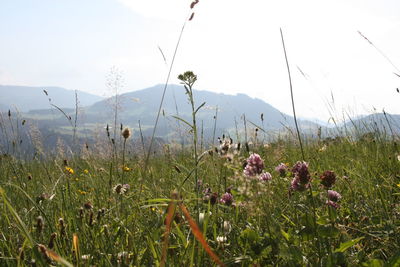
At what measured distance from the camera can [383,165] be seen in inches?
113

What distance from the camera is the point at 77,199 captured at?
9.02 feet

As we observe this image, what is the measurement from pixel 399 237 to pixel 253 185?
87cm

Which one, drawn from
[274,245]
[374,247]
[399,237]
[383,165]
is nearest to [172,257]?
[274,245]

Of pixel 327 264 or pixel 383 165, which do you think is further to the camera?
pixel 383 165

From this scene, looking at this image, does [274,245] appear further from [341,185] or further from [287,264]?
[341,185]

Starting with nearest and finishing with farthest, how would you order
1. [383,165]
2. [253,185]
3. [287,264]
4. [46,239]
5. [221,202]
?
[253,185] → [287,264] → [46,239] → [221,202] → [383,165]

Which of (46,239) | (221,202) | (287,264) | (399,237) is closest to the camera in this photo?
(287,264)

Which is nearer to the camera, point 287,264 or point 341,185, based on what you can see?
point 287,264

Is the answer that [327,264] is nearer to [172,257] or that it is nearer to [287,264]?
[287,264]

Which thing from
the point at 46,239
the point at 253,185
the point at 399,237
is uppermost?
the point at 253,185

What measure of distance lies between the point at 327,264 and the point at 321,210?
2.71 feet

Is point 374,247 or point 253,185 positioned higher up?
point 253,185

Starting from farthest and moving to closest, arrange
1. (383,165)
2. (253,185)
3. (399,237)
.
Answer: (383,165)
(399,237)
(253,185)

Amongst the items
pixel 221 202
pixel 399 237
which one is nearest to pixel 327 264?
pixel 399 237
